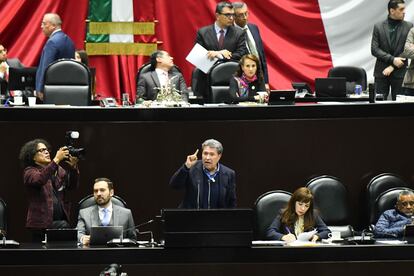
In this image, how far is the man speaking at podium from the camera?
10.2 m

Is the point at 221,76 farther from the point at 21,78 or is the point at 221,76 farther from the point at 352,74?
the point at 352,74

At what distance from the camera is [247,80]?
1191cm

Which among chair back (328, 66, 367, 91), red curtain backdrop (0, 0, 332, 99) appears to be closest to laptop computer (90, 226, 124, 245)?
chair back (328, 66, 367, 91)

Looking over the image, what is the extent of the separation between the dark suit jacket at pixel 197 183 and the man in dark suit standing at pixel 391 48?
4094 millimetres

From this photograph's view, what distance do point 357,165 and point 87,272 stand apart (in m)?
3.33

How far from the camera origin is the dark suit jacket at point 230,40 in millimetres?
12977

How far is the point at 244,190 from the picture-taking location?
36.5ft

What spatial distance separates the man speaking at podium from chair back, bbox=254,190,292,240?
308 mm

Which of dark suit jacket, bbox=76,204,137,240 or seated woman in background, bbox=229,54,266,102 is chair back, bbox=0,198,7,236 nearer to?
dark suit jacket, bbox=76,204,137,240

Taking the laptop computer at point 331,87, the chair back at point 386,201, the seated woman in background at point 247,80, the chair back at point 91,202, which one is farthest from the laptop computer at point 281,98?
the chair back at point 91,202

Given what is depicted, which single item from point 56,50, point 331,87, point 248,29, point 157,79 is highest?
point 248,29

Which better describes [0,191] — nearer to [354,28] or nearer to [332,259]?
[332,259]

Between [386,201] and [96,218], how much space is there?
8.29 feet

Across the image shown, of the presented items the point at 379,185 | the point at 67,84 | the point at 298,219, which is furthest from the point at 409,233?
the point at 67,84
